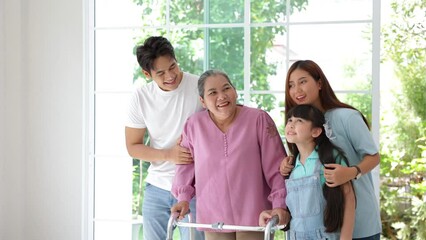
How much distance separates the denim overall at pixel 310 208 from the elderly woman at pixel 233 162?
13 centimetres

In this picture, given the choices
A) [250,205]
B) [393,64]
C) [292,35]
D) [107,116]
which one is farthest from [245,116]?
[393,64]

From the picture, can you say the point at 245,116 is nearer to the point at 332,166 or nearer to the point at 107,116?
the point at 332,166

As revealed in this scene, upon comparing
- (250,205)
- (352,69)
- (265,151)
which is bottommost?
(250,205)

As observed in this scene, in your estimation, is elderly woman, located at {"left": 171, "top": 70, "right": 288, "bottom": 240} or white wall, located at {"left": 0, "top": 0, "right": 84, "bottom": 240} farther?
white wall, located at {"left": 0, "top": 0, "right": 84, "bottom": 240}

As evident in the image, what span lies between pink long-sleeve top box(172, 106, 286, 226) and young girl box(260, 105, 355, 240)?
130 millimetres

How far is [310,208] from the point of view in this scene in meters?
3.07

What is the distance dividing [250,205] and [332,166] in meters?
0.46

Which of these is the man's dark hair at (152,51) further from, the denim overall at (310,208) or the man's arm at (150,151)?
the denim overall at (310,208)

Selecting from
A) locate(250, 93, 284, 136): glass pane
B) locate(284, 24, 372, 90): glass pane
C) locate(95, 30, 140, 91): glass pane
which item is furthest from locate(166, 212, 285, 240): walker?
locate(95, 30, 140, 91): glass pane

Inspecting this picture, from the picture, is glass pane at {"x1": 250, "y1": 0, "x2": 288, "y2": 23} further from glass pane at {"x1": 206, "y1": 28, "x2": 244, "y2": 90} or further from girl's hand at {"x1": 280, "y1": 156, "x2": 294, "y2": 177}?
girl's hand at {"x1": 280, "y1": 156, "x2": 294, "y2": 177}

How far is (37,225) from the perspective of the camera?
5.19 meters

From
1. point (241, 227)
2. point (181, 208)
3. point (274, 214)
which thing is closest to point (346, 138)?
point (274, 214)

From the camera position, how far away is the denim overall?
307 centimetres

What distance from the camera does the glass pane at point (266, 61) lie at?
4.62 meters
